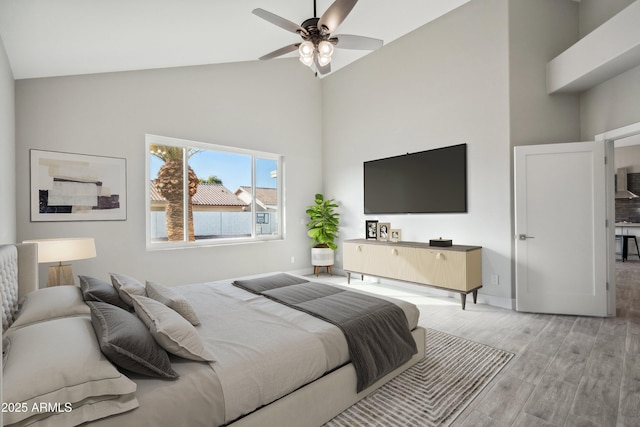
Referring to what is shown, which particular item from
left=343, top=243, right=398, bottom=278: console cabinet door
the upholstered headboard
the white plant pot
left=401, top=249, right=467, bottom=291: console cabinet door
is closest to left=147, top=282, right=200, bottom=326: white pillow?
the upholstered headboard

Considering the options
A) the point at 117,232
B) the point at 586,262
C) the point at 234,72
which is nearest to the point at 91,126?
the point at 117,232

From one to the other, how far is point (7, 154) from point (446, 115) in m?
4.82

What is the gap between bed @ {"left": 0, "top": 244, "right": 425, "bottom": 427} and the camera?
1.12 m

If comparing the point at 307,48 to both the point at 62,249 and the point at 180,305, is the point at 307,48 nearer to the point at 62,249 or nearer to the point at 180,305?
the point at 180,305

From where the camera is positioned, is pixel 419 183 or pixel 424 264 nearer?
pixel 424 264

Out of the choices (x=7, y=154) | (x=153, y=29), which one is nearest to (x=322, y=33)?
(x=153, y=29)

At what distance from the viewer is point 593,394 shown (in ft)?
6.43

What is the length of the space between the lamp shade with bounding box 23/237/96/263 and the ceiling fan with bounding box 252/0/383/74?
2632mm

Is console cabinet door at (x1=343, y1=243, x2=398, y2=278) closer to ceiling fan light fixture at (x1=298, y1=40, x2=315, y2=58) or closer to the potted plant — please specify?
the potted plant

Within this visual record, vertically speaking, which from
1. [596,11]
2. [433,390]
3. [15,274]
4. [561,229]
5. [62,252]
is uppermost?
[596,11]

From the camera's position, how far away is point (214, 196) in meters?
4.96

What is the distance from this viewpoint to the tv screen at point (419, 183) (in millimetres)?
4094

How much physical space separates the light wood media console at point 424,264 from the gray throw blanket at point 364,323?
167cm

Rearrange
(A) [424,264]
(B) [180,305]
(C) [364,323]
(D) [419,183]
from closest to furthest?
(B) [180,305], (C) [364,323], (A) [424,264], (D) [419,183]
